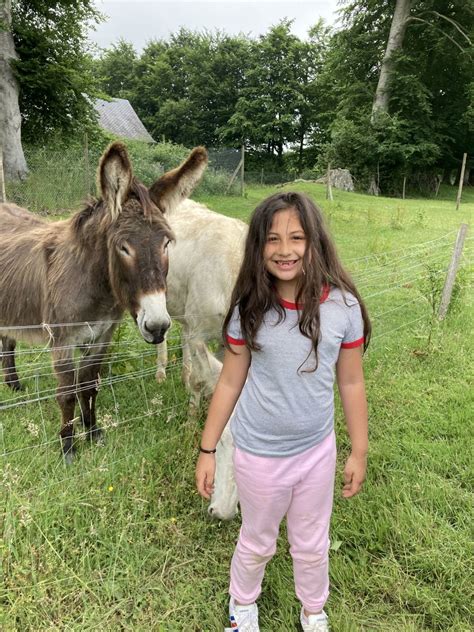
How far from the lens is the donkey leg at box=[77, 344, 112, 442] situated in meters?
2.84

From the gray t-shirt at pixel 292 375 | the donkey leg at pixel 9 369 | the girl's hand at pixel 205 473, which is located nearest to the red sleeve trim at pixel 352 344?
the gray t-shirt at pixel 292 375

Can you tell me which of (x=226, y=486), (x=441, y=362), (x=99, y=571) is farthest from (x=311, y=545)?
(x=441, y=362)

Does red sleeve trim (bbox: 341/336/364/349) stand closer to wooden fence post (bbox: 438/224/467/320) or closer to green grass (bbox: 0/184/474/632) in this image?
green grass (bbox: 0/184/474/632)

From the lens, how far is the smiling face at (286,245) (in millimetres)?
1496

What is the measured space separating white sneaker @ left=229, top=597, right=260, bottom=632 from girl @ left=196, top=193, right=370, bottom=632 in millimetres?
318

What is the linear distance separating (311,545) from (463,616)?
87 cm

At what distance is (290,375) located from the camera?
60.2 inches

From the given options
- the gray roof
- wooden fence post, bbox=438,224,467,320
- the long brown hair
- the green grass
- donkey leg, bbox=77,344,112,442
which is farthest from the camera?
the gray roof

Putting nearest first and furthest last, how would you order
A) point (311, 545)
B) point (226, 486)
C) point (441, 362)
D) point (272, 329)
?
point (272, 329), point (311, 545), point (226, 486), point (441, 362)

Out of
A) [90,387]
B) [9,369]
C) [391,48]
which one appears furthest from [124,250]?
[391,48]

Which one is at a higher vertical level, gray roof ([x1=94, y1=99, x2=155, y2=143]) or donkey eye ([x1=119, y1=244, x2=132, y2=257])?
gray roof ([x1=94, y1=99, x2=155, y2=143])

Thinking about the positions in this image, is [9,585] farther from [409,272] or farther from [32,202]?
[32,202]

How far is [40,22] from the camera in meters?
13.2

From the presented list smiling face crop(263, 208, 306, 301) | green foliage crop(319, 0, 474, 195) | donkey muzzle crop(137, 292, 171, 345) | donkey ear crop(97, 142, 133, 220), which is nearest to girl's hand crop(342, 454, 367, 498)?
smiling face crop(263, 208, 306, 301)
